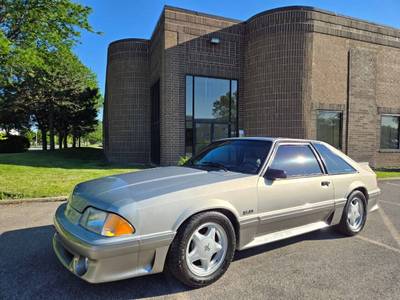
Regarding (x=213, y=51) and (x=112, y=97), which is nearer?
(x=213, y=51)

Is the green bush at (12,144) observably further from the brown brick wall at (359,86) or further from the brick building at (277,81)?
the brown brick wall at (359,86)

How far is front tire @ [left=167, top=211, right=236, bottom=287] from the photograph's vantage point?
279 cm

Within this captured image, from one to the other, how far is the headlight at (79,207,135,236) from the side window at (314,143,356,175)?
3012 millimetres

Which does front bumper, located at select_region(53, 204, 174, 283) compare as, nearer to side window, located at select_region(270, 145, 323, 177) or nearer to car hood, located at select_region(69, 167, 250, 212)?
car hood, located at select_region(69, 167, 250, 212)

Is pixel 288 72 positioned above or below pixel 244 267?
above

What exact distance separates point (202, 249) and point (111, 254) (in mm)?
908

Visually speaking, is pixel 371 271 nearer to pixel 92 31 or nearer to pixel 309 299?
pixel 309 299

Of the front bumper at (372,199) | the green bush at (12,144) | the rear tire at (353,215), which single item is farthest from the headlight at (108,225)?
the green bush at (12,144)

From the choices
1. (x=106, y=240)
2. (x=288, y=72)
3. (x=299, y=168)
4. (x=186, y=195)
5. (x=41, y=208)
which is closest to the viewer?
(x=106, y=240)

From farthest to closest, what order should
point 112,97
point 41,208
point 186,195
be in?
point 112,97
point 41,208
point 186,195

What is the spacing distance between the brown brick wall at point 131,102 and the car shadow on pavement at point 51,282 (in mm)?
12692

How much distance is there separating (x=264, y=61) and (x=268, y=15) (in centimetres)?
214

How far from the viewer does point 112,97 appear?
17.0 m

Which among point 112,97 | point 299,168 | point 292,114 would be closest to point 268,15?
point 292,114
